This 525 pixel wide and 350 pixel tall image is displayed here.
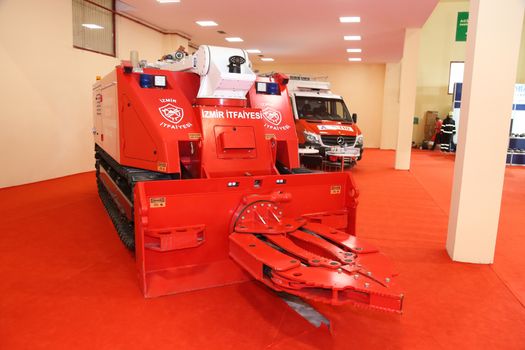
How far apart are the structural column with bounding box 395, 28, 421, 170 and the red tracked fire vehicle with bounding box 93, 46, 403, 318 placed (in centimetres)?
670

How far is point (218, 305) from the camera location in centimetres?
285

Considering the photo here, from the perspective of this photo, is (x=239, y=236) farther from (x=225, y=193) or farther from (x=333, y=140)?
(x=333, y=140)

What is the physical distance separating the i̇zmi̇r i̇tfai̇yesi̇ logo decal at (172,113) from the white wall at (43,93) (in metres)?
4.65

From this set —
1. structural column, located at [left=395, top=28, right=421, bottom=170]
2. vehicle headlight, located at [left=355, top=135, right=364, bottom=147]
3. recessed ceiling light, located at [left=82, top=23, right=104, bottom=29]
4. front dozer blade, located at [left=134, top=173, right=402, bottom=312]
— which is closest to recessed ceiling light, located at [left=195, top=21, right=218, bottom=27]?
Result: recessed ceiling light, located at [left=82, top=23, right=104, bottom=29]

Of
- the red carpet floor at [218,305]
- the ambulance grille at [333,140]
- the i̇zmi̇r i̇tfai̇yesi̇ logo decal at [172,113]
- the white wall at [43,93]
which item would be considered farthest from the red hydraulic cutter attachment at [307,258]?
the ambulance grille at [333,140]

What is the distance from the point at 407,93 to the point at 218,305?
340 inches

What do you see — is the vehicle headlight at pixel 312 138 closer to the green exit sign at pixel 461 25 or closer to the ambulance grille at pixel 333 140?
the ambulance grille at pixel 333 140

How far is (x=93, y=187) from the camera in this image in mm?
7062

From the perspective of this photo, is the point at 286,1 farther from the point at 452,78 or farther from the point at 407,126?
the point at 452,78

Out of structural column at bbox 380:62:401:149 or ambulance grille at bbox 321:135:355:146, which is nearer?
ambulance grille at bbox 321:135:355:146

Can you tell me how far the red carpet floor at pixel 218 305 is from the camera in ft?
8.00

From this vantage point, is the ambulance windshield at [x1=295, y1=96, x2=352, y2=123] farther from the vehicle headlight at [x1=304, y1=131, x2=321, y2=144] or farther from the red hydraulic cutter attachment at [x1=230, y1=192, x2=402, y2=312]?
the red hydraulic cutter attachment at [x1=230, y1=192, x2=402, y2=312]

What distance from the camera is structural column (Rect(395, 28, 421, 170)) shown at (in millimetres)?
9969

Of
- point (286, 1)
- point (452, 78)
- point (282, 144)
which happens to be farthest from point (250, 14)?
point (452, 78)
